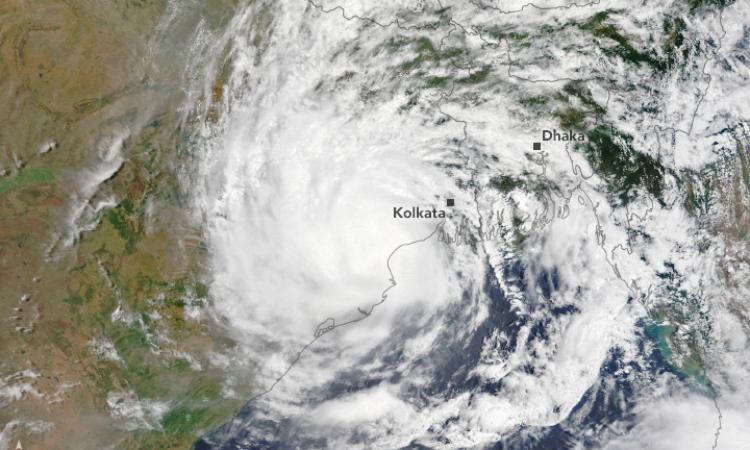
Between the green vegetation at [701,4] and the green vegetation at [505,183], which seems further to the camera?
the green vegetation at [505,183]

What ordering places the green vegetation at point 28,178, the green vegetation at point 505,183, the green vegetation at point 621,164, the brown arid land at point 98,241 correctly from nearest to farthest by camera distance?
the brown arid land at point 98,241
the green vegetation at point 28,178
the green vegetation at point 621,164
the green vegetation at point 505,183

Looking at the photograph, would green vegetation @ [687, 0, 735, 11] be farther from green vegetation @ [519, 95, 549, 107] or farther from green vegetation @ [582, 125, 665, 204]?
green vegetation @ [519, 95, 549, 107]

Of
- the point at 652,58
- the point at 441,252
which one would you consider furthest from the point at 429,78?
the point at 652,58

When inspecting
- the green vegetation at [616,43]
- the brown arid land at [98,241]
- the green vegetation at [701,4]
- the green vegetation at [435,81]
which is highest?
the green vegetation at [701,4]

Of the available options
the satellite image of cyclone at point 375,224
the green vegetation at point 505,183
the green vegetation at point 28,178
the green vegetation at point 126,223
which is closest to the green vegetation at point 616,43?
the satellite image of cyclone at point 375,224

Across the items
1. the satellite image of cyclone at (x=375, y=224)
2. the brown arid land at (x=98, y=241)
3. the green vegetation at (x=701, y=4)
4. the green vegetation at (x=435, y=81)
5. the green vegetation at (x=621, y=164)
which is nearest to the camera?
the brown arid land at (x=98, y=241)

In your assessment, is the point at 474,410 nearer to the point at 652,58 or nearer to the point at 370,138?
the point at 370,138

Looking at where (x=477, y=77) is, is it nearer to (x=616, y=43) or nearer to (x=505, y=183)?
(x=505, y=183)

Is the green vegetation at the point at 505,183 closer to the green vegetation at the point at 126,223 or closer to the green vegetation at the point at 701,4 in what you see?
the green vegetation at the point at 701,4
